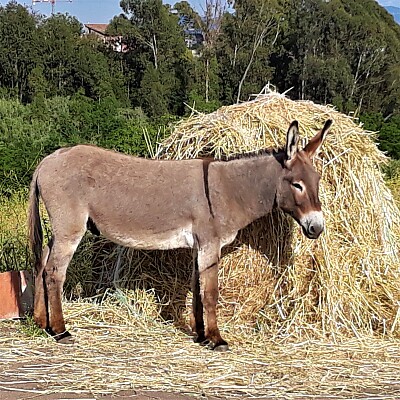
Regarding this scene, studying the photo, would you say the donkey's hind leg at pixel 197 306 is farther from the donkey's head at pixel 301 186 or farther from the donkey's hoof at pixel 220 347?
the donkey's head at pixel 301 186

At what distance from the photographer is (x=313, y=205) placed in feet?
16.1

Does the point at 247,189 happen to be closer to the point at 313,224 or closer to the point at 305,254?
the point at 313,224

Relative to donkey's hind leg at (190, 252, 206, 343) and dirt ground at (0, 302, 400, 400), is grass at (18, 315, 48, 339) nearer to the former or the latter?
dirt ground at (0, 302, 400, 400)

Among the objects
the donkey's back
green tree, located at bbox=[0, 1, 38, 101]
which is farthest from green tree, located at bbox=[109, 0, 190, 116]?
the donkey's back

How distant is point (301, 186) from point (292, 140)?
34 centimetres

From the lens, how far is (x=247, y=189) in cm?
523

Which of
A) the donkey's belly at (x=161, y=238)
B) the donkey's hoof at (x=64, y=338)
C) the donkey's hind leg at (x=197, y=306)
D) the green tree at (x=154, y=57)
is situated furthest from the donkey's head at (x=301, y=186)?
the green tree at (x=154, y=57)

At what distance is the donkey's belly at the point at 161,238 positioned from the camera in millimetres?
5219

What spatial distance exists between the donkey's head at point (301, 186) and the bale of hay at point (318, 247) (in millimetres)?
625

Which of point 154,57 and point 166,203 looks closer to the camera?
point 166,203

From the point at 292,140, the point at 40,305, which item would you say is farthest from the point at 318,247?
the point at 40,305

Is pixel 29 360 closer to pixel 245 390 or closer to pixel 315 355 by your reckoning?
pixel 245 390

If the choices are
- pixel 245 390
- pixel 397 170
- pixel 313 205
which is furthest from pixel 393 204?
pixel 397 170

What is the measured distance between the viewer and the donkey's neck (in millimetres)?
5180
